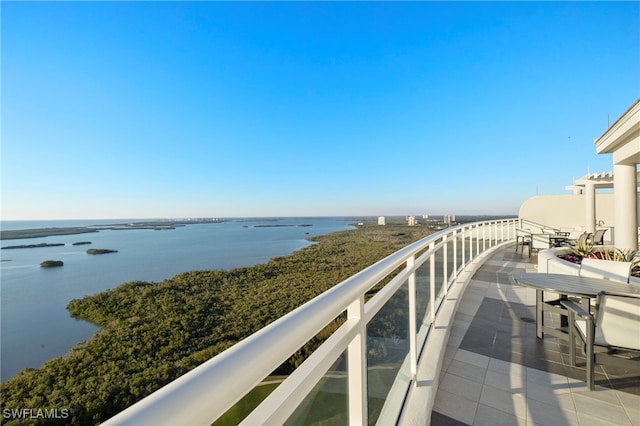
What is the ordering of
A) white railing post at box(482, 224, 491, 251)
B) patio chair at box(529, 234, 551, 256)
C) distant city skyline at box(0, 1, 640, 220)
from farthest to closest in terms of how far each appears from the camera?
distant city skyline at box(0, 1, 640, 220) < patio chair at box(529, 234, 551, 256) < white railing post at box(482, 224, 491, 251)

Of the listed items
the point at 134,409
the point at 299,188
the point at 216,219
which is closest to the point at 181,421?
the point at 134,409

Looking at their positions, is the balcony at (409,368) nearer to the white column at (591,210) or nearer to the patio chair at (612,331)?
the patio chair at (612,331)

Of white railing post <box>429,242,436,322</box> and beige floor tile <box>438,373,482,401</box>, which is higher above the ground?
white railing post <box>429,242,436,322</box>

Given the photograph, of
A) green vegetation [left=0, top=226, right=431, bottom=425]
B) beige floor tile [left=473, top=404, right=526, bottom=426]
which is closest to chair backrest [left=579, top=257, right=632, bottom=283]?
beige floor tile [left=473, top=404, right=526, bottom=426]

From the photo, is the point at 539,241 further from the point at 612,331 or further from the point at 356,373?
the point at 356,373

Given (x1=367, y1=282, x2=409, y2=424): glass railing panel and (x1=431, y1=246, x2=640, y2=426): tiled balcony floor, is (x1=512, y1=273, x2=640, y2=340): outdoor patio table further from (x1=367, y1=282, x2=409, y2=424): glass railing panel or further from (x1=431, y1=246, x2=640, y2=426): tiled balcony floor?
(x1=367, y1=282, x2=409, y2=424): glass railing panel

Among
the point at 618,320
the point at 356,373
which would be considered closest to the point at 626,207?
the point at 618,320
